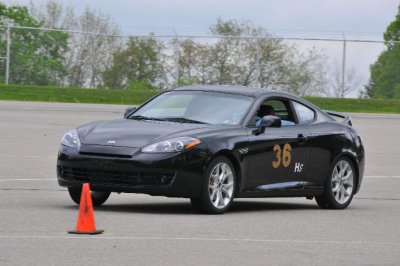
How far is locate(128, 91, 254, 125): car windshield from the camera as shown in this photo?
14.1 meters

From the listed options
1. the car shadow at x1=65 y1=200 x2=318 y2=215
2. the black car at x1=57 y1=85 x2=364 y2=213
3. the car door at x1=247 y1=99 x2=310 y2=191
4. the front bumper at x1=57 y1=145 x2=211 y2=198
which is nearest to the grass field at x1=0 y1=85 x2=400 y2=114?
the car shadow at x1=65 y1=200 x2=318 y2=215

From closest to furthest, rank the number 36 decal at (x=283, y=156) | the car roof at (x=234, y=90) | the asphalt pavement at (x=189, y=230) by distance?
the asphalt pavement at (x=189, y=230), the number 36 decal at (x=283, y=156), the car roof at (x=234, y=90)

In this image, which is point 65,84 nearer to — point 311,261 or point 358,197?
point 358,197

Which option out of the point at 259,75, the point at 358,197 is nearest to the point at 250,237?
the point at 358,197

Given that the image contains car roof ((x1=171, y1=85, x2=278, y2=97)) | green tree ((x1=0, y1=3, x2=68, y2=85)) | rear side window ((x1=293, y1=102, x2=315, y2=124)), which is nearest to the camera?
car roof ((x1=171, y1=85, x2=278, y2=97))

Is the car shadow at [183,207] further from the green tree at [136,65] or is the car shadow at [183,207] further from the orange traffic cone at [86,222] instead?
the green tree at [136,65]

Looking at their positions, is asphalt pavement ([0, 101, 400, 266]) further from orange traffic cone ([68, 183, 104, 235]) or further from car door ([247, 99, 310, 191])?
car door ([247, 99, 310, 191])

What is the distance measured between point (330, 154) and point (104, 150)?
331cm

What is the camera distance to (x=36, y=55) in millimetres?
46219

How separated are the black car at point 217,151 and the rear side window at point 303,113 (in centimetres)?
2

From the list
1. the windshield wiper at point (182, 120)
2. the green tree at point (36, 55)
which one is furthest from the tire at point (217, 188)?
the green tree at point (36, 55)

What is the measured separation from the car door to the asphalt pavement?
1.14 feet

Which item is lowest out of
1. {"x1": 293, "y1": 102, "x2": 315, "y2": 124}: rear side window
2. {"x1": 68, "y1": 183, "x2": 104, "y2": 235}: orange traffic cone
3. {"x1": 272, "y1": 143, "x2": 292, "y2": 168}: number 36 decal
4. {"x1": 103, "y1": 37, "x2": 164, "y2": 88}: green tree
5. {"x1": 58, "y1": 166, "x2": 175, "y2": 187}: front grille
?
{"x1": 68, "y1": 183, "x2": 104, "y2": 235}: orange traffic cone

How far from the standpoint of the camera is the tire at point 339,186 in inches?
602
